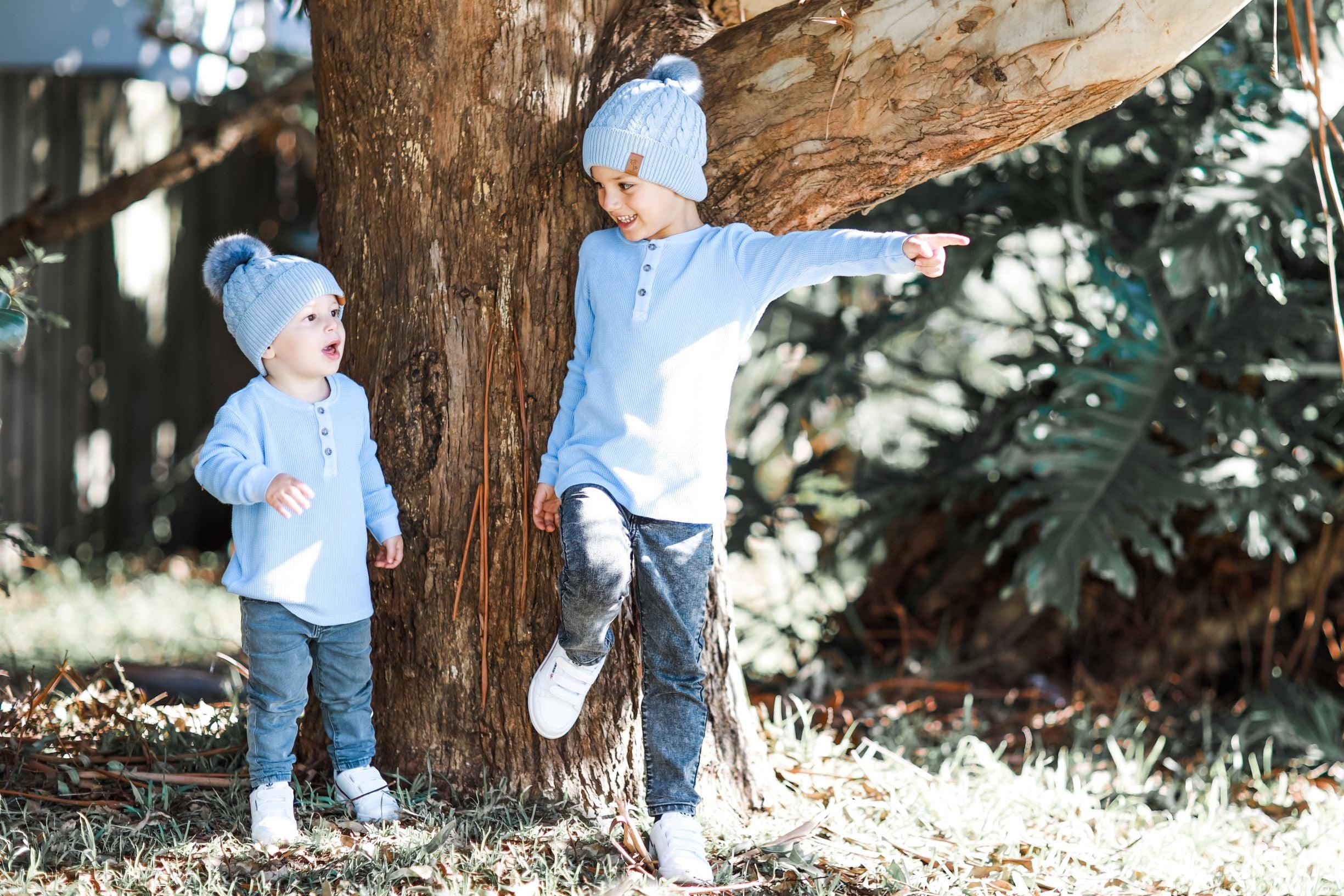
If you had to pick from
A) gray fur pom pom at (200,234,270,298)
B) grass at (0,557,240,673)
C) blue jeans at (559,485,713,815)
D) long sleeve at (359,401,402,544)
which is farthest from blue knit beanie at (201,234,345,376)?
grass at (0,557,240,673)

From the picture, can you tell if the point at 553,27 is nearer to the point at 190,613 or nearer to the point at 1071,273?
the point at 190,613

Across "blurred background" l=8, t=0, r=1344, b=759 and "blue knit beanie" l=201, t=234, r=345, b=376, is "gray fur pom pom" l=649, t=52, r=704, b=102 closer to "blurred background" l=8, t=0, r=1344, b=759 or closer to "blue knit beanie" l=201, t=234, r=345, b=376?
"blurred background" l=8, t=0, r=1344, b=759

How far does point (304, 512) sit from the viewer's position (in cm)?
248

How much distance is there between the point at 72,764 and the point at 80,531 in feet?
13.4

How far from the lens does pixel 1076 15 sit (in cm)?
240

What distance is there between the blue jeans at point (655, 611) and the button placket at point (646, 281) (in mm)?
386

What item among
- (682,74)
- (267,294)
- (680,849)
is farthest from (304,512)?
(682,74)

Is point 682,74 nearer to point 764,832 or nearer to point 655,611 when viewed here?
point 655,611

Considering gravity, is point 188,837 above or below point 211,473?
below

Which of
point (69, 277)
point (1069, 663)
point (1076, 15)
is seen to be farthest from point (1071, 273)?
point (69, 277)

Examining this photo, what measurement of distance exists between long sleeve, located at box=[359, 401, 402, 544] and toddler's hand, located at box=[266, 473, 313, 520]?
0.32 metres

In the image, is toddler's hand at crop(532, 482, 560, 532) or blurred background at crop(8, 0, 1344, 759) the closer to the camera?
toddler's hand at crop(532, 482, 560, 532)

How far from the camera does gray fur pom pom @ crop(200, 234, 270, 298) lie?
2625 millimetres

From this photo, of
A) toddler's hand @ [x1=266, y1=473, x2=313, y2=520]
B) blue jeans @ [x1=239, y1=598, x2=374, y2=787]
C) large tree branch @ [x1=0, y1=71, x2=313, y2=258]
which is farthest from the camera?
large tree branch @ [x1=0, y1=71, x2=313, y2=258]
